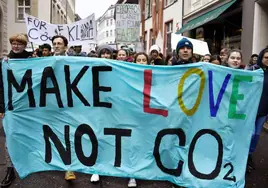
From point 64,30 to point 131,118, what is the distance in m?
5.32

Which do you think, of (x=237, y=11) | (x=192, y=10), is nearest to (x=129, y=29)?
(x=237, y=11)

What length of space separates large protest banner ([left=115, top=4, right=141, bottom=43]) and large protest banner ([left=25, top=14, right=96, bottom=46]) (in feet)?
12.7

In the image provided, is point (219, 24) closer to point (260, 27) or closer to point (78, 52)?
point (260, 27)

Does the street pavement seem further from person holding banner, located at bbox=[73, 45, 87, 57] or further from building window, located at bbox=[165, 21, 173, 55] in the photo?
building window, located at bbox=[165, 21, 173, 55]

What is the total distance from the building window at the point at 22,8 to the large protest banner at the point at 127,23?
17.7 m

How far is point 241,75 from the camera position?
3.61 metres

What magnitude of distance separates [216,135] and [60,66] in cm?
171

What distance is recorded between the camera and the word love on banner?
357 centimetres

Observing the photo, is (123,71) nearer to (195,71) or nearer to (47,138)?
(195,71)

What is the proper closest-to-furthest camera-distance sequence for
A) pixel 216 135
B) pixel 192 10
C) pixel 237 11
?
pixel 216 135
pixel 237 11
pixel 192 10

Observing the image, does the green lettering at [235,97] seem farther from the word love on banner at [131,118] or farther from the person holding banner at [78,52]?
the person holding banner at [78,52]

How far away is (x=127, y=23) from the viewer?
12.4 metres

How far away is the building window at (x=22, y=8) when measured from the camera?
27938mm

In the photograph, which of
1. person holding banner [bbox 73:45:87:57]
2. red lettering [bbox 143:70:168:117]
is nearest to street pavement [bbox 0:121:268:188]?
red lettering [bbox 143:70:168:117]
